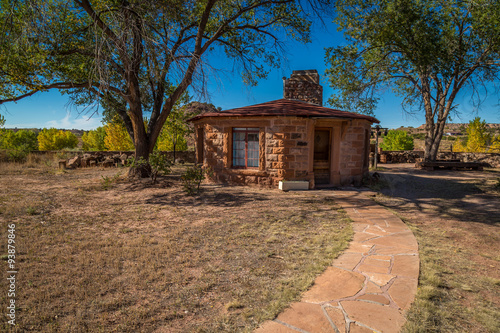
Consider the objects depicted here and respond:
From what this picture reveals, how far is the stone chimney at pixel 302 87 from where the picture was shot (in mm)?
16578

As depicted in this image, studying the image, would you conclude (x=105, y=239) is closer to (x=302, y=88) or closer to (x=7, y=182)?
(x=7, y=182)

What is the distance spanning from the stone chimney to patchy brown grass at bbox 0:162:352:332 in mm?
10372

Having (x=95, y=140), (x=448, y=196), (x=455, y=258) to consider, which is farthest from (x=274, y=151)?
(x=95, y=140)

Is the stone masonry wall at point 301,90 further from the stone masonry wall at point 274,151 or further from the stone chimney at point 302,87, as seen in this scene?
the stone masonry wall at point 274,151

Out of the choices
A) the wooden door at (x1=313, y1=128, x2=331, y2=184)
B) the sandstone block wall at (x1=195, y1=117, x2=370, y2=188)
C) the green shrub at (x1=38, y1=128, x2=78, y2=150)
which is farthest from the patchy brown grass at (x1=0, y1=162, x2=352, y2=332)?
the green shrub at (x1=38, y1=128, x2=78, y2=150)

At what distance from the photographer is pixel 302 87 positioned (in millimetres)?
16594

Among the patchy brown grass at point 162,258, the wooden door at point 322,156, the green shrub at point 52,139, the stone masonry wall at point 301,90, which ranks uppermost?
the stone masonry wall at point 301,90

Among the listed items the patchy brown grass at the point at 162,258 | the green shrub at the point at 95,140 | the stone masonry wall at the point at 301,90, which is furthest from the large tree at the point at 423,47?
the green shrub at the point at 95,140

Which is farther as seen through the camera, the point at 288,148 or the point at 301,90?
the point at 301,90

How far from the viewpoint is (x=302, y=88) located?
16594mm

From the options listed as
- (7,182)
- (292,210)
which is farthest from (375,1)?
(7,182)

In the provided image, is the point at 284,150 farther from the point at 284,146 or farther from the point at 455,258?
the point at 455,258

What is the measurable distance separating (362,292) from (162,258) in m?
2.81

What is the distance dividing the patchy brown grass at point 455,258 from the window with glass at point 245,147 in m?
4.72
